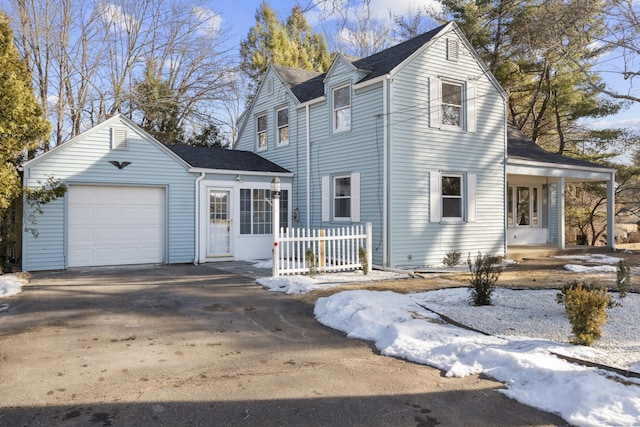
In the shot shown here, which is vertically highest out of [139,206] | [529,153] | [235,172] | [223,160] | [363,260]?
[529,153]

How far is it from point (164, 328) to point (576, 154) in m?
23.8

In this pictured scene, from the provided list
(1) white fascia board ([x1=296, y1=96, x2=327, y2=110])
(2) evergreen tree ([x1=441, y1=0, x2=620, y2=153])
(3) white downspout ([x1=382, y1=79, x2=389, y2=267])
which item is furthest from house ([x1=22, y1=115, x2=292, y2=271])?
(2) evergreen tree ([x1=441, y1=0, x2=620, y2=153])

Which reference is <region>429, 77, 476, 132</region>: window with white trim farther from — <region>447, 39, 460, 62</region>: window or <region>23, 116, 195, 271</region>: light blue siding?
<region>23, 116, 195, 271</region>: light blue siding

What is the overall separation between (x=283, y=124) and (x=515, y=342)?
487 inches

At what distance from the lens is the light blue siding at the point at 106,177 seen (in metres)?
11.3

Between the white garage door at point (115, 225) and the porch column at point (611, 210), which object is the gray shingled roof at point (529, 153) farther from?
the white garage door at point (115, 225)

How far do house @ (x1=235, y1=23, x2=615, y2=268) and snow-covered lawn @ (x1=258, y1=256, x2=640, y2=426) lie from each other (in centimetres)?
411

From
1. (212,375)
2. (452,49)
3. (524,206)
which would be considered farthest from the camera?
(524,206)

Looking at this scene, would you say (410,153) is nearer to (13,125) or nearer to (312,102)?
(312,102)

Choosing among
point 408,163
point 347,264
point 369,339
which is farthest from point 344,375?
point 408,163

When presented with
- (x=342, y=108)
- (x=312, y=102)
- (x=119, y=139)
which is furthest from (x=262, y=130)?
(x=119, y=139)

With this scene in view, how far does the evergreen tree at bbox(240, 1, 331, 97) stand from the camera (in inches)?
1110

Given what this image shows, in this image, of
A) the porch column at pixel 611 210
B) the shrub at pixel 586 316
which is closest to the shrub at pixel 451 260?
the shrub at pixel 586 316

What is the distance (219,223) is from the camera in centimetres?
1385
